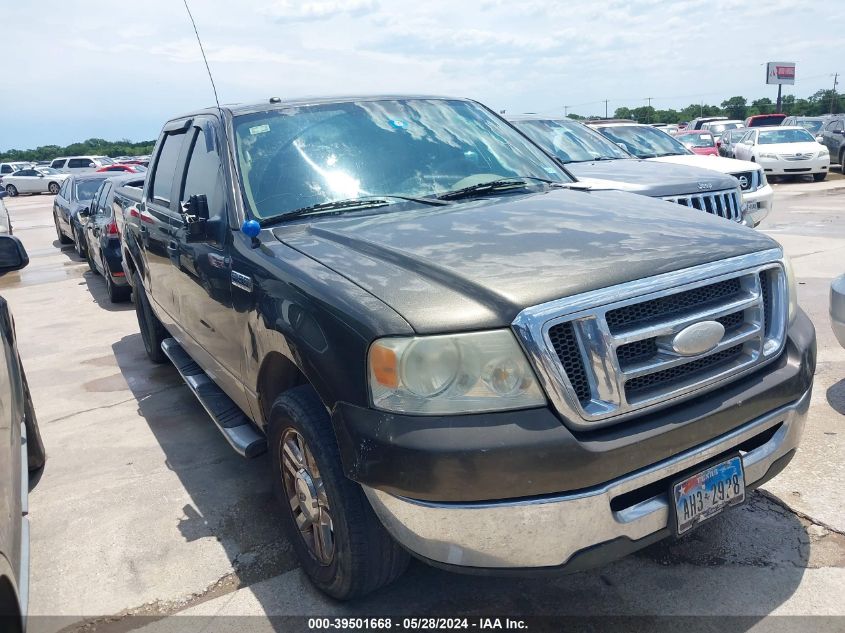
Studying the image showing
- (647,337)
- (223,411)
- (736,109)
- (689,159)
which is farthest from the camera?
(736,109)

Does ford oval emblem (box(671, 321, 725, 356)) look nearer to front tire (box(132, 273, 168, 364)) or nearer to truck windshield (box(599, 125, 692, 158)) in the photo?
front tire (box(132, 273, 168, 364))

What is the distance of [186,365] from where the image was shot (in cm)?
460

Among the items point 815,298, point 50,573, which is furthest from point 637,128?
point 50,573

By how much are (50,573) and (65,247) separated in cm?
1420

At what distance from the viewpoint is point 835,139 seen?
21.2 meters

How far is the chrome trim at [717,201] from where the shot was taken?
22.4 ft

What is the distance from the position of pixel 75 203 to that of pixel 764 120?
25.9 m

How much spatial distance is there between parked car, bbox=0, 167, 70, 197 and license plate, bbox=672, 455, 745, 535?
39.3 m

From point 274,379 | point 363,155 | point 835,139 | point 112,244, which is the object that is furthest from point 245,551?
point 835,139

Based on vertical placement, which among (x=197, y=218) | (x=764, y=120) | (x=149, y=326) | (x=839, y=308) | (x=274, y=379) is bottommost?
(x=149, y=326)

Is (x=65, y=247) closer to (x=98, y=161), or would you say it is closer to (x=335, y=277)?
(x=335, y=277)

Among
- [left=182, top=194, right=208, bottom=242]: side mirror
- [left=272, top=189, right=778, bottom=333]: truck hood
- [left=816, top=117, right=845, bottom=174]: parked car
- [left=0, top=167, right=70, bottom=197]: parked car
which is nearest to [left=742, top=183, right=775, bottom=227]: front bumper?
[left=272, top=189, right=778, bottom=333]: truck hood

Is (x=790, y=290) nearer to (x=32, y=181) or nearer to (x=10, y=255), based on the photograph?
(x=10, y=255)

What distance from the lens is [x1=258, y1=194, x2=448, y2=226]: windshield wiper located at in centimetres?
319
